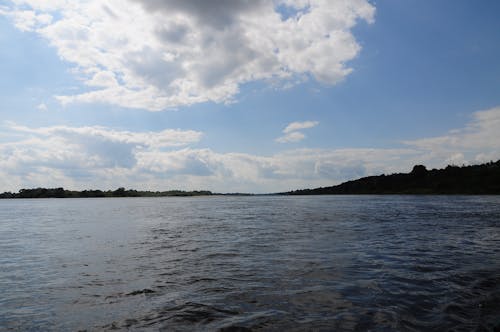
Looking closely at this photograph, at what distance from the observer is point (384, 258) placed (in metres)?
19.5

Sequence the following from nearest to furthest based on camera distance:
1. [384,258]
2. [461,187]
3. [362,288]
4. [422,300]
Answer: [422,300], [362,288], [384,258], [461,187]

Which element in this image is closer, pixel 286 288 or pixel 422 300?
pixel 422 300

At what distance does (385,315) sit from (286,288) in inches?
165

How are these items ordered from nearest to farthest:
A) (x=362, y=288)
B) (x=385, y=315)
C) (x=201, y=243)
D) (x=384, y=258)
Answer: (x=385, y=315), (x=362, y=288), (x=384, y=258), (x=201, y=243)

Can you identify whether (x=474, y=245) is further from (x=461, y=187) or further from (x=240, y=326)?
(x=461, y=187)

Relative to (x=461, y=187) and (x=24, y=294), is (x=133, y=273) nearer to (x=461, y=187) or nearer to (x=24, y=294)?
(x=24, y=294)

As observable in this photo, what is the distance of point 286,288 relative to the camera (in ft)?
44.5

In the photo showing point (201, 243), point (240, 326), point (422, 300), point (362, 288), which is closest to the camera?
point (240, 326)

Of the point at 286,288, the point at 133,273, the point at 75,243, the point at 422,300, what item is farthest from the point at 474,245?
the point at 75,243

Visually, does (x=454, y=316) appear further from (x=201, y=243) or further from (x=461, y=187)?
(x=461, y=187)

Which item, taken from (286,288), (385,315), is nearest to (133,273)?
(286,288)

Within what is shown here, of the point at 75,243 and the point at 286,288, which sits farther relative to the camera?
the point at 75,243

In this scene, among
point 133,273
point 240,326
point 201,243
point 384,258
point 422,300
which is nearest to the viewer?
Result: point 240,326

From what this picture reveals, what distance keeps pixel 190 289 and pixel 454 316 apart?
956cm
